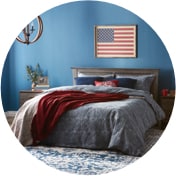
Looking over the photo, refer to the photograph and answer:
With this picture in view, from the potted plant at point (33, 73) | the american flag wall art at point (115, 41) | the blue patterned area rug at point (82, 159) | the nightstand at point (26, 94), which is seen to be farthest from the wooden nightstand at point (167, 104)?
the potted plant at point (33, 73)

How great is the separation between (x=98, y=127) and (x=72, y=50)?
8.72 ft

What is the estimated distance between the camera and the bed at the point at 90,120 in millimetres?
4492

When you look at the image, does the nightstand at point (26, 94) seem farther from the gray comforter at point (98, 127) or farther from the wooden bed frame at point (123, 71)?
the gray comforter at point (98, 127)

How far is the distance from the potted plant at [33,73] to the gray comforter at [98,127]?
6.46ft

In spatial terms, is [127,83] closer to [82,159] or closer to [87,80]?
[87,80]

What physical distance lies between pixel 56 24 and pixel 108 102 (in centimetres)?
247

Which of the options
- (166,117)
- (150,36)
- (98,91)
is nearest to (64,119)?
(98,91)

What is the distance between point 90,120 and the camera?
4.68 meters

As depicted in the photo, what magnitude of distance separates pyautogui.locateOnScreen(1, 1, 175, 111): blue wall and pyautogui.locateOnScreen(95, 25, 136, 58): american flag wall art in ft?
0.28

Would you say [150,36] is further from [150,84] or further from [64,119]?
[64,119]

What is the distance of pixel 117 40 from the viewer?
21.9 ft

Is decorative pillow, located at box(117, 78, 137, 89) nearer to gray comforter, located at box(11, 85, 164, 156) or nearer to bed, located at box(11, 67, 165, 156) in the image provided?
bed, located at box(11, 67, 165, 156)

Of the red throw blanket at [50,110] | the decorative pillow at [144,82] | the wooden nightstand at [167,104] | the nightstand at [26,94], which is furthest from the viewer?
the nightstand at [26,94]

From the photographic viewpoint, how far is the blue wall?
648cm
